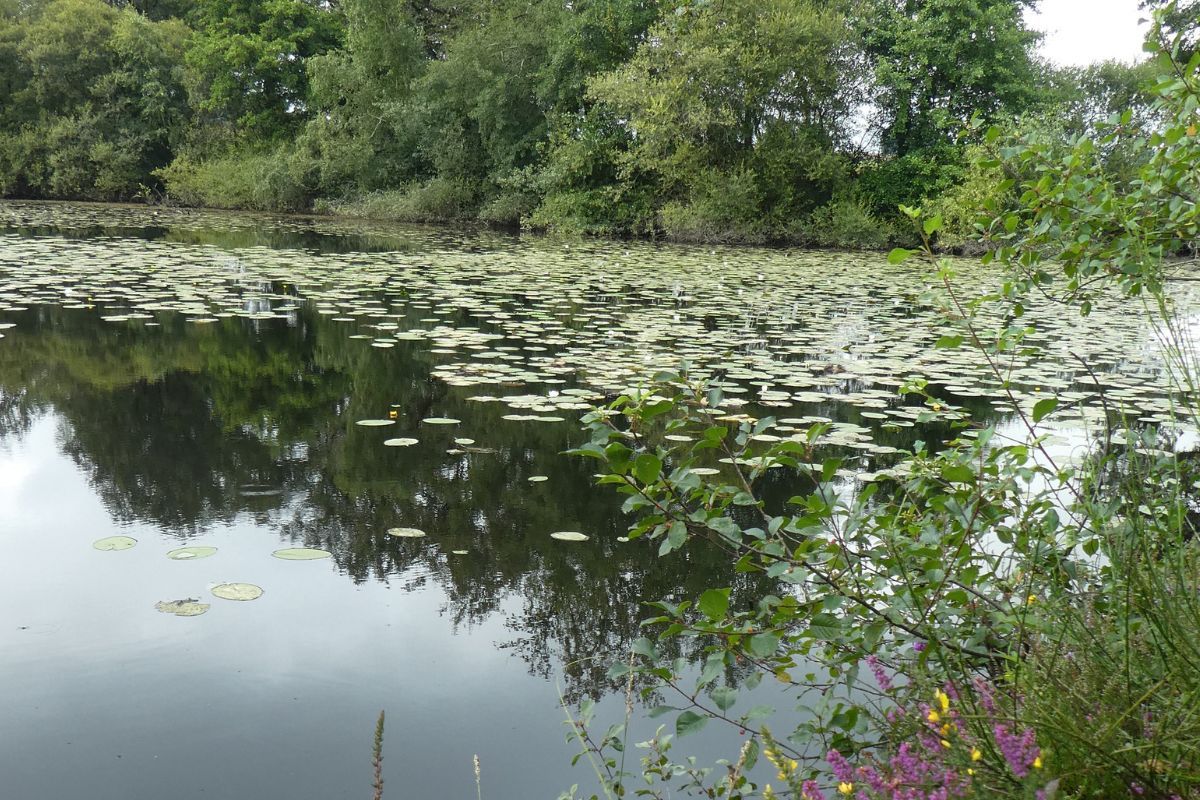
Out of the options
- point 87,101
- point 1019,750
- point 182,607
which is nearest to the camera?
point 1019,750

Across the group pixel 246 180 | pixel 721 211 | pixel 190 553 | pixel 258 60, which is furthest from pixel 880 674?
pixel 258 60

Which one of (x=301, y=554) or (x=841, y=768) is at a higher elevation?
(x=841, y=768)

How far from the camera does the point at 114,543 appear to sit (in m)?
2.65

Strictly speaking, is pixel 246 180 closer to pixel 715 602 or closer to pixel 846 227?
pixel 846 227

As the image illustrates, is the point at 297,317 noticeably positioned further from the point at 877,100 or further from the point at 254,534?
the point at 877,100

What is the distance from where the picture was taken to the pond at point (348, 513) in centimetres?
183

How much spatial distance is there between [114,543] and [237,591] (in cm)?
55

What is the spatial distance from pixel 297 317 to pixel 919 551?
20.2ft

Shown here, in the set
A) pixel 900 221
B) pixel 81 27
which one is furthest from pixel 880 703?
pixel 81 27

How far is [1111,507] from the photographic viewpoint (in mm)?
1524

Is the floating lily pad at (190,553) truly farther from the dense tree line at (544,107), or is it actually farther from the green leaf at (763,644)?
the dense tree line at (544,107)

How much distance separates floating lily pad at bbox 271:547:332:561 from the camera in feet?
8.63

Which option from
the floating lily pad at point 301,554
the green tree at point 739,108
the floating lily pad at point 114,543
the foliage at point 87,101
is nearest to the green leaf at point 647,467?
the floating lily pad at point 301,554

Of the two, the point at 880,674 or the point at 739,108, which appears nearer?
the point at 880,674
